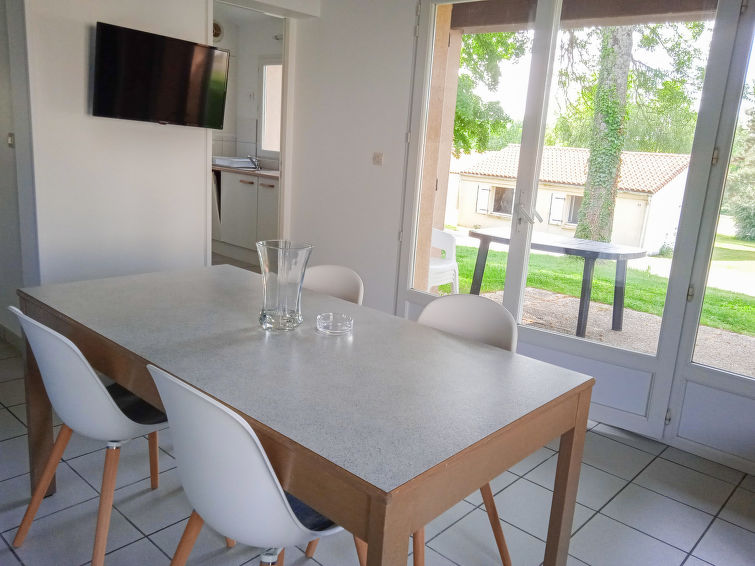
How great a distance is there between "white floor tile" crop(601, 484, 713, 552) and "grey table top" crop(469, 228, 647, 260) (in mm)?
1115

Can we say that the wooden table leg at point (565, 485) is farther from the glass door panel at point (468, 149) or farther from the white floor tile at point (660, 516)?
the glass door panel at point (468, 149)

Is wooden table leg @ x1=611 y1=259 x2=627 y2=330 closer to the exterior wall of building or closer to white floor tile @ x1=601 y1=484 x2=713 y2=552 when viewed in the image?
the exterior wall of building

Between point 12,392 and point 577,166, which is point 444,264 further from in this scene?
point 12,392

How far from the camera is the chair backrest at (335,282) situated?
247 centimetres

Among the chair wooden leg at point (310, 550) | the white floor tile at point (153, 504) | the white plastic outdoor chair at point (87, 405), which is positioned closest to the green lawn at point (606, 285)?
the chair wooden leg at point (310, 550)

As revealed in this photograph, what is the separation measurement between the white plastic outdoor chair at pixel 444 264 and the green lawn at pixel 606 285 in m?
0.05

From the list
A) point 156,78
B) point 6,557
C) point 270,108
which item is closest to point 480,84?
point 156,78

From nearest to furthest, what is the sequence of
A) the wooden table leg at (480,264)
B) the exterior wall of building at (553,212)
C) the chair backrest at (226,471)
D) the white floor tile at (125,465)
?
the chair backrest at (226,471)
the white floor tile at (125,465)
the exterior wall of building at (553,212)
the wooden table leg at (480,264)

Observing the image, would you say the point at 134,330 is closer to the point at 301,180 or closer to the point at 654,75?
the point at 654,75

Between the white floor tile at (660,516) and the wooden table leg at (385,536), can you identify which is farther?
the white floor tile at (660,516)

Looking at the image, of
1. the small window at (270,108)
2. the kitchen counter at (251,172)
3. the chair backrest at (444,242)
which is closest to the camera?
the chair backrest at (444,242)

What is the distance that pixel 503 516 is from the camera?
2.21 metres

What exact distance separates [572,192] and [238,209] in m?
3.62

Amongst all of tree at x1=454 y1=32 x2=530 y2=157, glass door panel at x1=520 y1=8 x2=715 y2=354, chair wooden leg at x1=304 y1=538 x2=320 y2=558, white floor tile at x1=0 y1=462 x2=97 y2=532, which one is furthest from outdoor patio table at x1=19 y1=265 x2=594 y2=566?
tree at x1=454 y1=32 x2=530 y2=157
